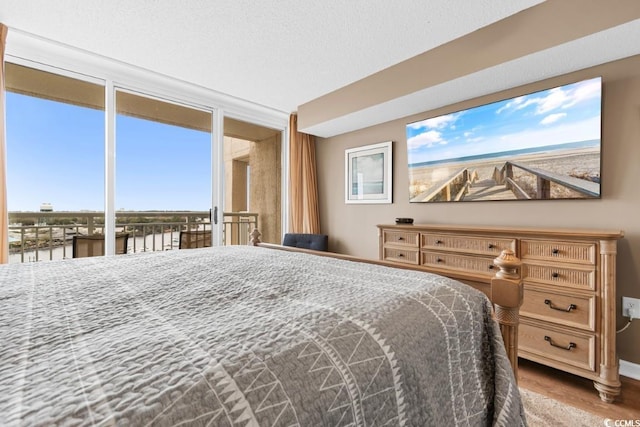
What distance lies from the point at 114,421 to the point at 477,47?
2.66 m

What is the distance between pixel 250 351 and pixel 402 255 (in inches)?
90.5

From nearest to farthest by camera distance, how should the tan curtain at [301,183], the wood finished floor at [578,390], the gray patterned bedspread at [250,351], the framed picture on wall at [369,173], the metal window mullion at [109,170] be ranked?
the gray patterned bedspread at [250,351]
the wood finished floor at [578,390]
the metal window mullion at [109,170]
the framed picture on wall at [369,173]
the tan curtain at [301,183]

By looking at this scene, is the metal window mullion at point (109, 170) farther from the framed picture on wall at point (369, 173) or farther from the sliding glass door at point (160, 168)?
the framed picture on wall at point (369, 173)

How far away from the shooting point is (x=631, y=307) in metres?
1.87

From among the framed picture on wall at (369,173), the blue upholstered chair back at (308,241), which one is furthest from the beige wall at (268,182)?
the framed picture on wall at (369,173)

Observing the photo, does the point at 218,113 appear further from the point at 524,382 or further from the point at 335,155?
the point at 524,382

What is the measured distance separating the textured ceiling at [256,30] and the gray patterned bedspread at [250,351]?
5.68 ft

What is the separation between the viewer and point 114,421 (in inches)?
15.2

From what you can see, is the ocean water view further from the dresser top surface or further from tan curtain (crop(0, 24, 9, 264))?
tan curtain (crop(0, 24, 9, 264))

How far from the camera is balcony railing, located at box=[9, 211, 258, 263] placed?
2658mm

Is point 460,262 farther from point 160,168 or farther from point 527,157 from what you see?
point 160,168

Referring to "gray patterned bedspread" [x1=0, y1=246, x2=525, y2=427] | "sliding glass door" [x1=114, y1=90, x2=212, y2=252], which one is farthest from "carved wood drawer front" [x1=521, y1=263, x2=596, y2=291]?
"sliding glass door" [x1=114, y1=90, x2=212, y2=252]

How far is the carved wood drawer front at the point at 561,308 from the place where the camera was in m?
1.73

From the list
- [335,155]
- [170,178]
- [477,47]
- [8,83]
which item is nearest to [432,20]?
[477,47]
